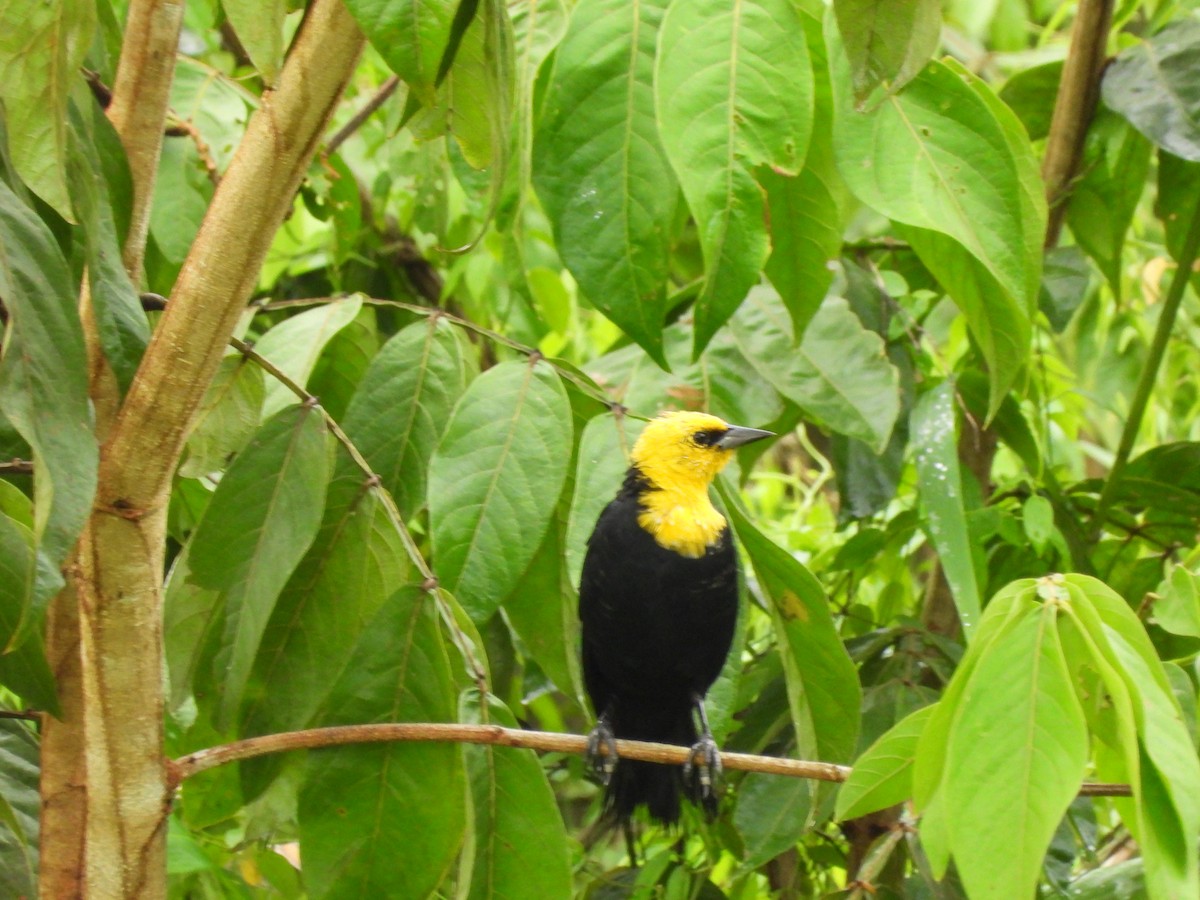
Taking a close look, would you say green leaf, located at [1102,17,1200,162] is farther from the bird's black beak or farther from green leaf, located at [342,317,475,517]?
green leaf, located at [342,317,475,517]

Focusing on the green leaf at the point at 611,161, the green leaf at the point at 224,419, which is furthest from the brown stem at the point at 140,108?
the green leaf at the point at 611,161

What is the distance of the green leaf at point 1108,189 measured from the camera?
7.14ft

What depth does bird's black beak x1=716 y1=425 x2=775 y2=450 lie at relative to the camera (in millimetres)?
2275

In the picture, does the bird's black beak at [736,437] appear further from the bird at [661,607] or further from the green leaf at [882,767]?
the green leaf at [882,767]

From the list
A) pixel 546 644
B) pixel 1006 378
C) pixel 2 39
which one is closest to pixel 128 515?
pixel 2 39

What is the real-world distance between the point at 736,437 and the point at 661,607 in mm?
318

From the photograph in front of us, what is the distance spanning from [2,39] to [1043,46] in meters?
3.00

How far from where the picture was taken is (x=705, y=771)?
2.03 m

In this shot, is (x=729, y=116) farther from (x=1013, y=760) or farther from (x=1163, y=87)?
(x=1163, y=87)

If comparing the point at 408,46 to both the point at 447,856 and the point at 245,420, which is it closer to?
the point at 245,420

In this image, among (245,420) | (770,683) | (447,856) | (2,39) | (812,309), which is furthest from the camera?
(770,683)

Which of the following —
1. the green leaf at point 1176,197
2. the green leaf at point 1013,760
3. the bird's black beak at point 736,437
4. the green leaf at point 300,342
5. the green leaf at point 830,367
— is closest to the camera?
the green leaf at point 1013,760

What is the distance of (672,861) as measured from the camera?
2.00 metres

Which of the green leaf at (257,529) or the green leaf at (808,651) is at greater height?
the green leaf at (257,529)
